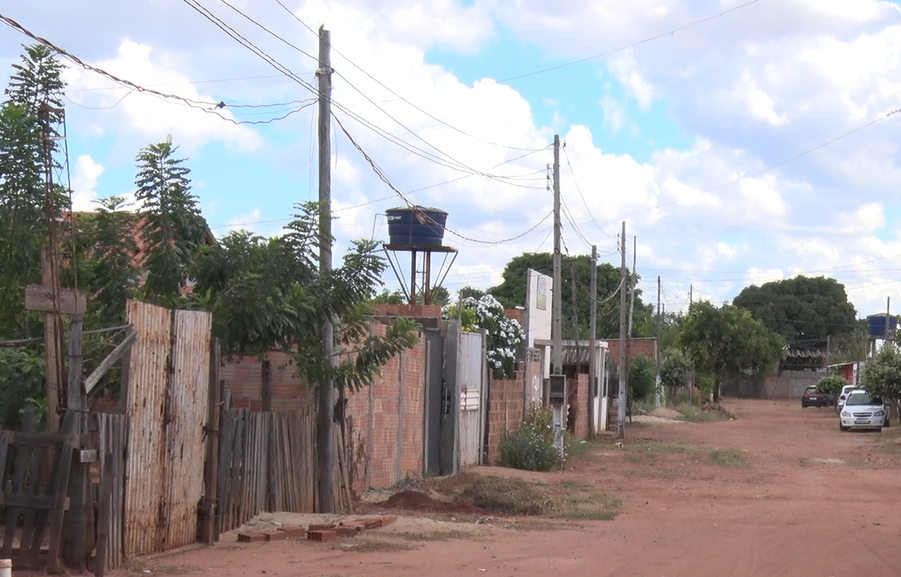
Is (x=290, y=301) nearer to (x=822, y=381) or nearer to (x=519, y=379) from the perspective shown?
Result: (x=519, y=379)

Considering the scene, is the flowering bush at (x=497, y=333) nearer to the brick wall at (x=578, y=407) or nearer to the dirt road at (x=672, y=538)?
the dirt road at (x=672, y=538)

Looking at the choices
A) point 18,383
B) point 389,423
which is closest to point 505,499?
point 389,423

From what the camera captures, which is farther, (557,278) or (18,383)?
(557,278)

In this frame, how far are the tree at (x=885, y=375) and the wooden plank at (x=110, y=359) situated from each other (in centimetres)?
3829

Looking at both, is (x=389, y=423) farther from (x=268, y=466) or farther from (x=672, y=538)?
(x=672, y=538)

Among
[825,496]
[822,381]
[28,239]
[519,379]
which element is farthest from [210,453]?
[822,381]

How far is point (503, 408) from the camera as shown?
25.5m

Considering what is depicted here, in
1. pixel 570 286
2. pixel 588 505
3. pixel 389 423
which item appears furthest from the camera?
pixel 570 286

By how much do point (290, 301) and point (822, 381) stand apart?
61812mm

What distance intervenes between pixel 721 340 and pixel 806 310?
37.3 metres

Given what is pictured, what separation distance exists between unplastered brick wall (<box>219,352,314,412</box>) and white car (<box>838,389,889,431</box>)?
34.2 m

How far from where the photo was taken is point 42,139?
392 inches

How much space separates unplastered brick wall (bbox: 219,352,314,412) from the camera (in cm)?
1475

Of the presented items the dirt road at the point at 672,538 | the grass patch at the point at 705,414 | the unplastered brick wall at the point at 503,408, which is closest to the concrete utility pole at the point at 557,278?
the unplastered brick wall at the point at 503,408
